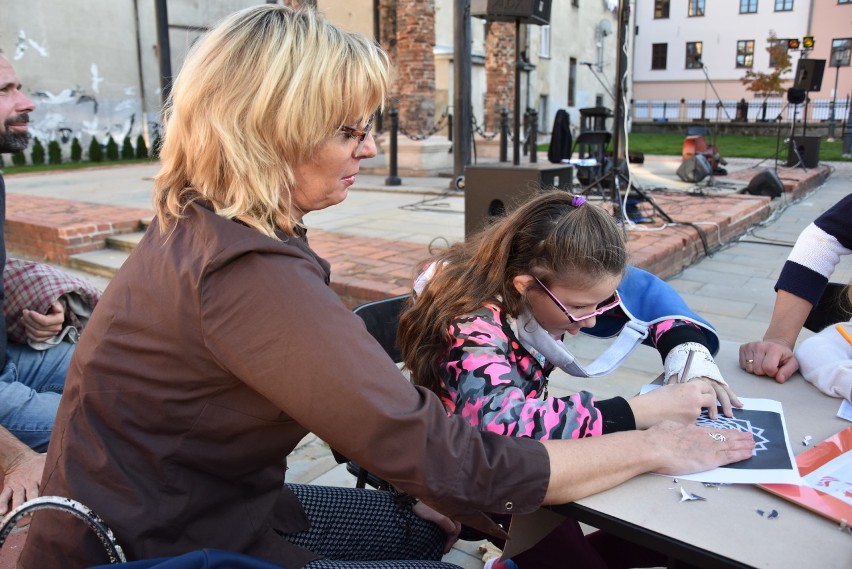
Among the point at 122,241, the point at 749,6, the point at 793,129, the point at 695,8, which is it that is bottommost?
the point at 122,241

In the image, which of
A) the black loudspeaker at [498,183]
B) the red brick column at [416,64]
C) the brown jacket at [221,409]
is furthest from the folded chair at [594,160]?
the brown jacket at [221,409]

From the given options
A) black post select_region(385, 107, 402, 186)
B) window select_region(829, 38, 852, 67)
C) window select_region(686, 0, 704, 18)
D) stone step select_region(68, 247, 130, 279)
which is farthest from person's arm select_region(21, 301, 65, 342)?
window select_region(686, 0, 704, 18)

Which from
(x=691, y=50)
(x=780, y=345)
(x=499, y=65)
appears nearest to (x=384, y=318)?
(x=780, y=345)

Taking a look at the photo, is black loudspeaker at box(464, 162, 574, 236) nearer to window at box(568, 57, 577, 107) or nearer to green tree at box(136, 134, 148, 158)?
green tree at box(136, 134, 148, 158)

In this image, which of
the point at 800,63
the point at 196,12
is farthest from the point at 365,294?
the point at 196,12

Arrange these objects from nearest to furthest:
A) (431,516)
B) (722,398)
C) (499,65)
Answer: (722,398) → (431,516) → (499,65)

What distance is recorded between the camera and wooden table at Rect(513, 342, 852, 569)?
101 centimetres

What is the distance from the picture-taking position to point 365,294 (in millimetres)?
4168

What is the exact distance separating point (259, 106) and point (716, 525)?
993 mm

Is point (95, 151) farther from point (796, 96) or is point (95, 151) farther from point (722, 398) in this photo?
point (722, 398)

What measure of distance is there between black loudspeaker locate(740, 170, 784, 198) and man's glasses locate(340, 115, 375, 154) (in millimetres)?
9839

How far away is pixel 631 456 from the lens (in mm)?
1204

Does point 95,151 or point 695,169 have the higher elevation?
point 95,151

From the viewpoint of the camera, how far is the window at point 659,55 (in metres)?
40.0
